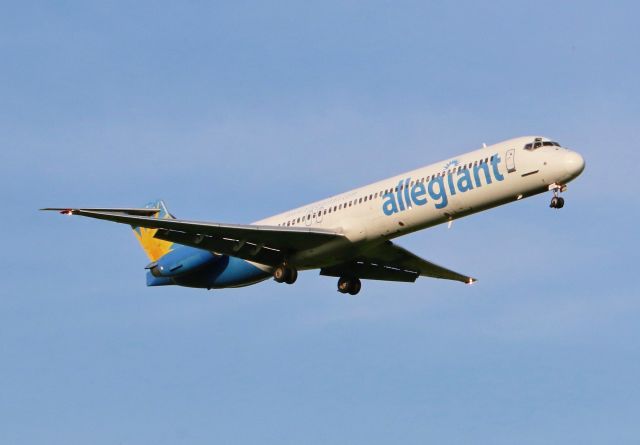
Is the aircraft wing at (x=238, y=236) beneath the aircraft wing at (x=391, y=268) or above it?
beneath

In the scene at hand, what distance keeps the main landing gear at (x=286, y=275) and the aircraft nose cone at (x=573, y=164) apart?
30.7ft

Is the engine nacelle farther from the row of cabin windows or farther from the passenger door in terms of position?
the passenger door

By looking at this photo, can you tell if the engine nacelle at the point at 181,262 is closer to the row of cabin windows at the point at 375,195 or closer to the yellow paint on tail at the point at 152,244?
the yellow paint on tail at the point at 152,244

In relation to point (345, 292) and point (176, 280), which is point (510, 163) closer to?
point (345, 292)

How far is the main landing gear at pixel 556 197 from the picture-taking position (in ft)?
124

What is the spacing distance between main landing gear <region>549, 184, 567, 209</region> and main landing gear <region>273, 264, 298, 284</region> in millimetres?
8676

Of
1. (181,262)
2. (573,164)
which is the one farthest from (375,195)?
(181,262)

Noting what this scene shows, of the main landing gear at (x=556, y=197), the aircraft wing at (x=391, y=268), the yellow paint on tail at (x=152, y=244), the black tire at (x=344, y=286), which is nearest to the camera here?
the main landing gear at (x=556, y=197)

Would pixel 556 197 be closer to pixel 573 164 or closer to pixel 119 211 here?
pixel 573 164

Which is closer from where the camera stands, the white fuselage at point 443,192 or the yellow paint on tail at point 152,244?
the white fuselage at point 443,192

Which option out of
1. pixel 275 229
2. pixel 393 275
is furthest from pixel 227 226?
pixel 393 275

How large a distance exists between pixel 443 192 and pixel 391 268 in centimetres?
704

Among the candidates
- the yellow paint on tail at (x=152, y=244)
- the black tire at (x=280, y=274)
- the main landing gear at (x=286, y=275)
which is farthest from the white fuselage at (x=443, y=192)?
the yellow paint on tail at (x=152, y=244)

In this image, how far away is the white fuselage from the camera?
125 feet
